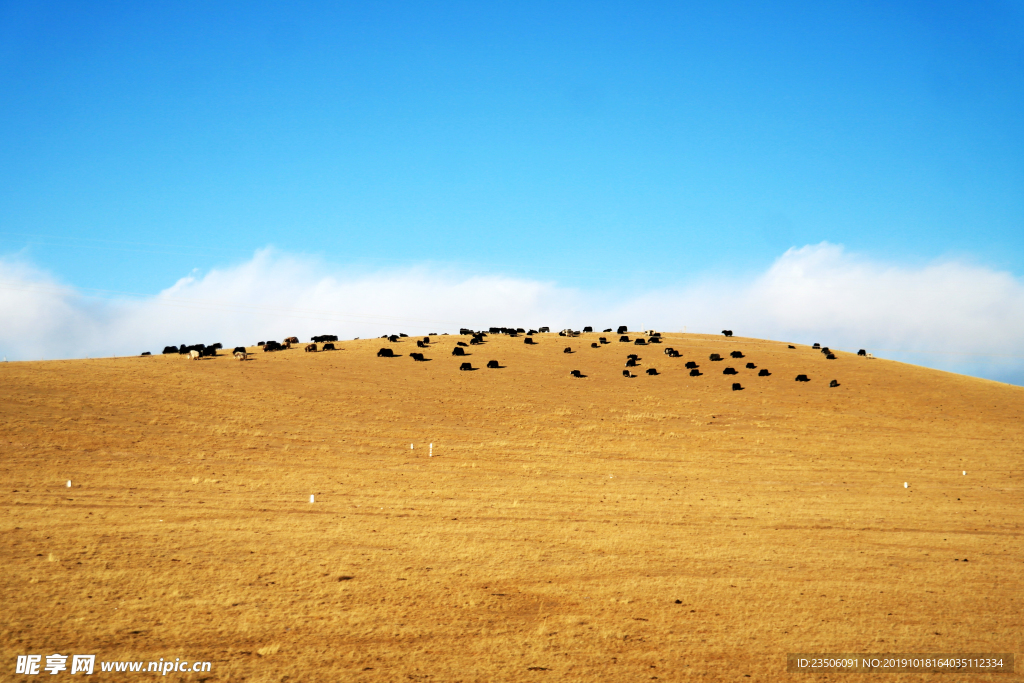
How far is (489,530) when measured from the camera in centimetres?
2053

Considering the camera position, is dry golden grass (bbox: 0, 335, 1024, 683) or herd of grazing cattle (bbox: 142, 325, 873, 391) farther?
herd of grazing cattle (bbox: 142, 325, 873, 391)

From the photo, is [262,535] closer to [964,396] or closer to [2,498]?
[2,498]

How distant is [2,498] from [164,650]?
14.6 m

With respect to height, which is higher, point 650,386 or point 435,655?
point 650,386

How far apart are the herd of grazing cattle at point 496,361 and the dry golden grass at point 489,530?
992cm

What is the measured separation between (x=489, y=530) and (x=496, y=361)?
3910 centimetres

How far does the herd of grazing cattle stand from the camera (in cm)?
5650

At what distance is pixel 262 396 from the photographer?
43312 mm

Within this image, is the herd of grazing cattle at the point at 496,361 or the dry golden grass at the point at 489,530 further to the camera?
the herd of grazing cattle at the point at 496,361

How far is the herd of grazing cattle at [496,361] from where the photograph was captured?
2224 inches

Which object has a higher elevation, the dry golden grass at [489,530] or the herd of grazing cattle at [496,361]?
the herd of grazing cattle at [496,361]

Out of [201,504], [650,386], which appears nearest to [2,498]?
[201,504]

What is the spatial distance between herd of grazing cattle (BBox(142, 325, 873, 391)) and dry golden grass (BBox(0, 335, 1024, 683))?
992 centimetres

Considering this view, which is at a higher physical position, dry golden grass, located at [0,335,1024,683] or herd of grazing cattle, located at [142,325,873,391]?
herd of grazing cattle, located at [142,325,873,391]
